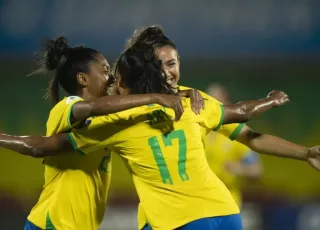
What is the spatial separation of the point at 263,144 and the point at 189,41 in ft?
→ 10.1

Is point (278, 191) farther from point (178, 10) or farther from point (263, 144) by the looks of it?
point (263, 144)

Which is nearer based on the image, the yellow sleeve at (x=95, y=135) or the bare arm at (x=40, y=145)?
the yellow sleeve at (x=95, y=135)

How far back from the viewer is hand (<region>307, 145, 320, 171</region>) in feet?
11.0

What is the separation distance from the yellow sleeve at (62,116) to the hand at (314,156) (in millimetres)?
973

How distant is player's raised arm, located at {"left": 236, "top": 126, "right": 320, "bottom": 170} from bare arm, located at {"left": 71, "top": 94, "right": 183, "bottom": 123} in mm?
648

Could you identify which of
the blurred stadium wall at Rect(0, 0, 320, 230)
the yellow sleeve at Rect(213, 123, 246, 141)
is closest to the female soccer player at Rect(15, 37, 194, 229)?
the yellow sleeve at Rect(213, 123, 246, 141)

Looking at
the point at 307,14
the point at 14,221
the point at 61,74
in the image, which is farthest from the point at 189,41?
the point at 61,74

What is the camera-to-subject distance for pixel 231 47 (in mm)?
6398

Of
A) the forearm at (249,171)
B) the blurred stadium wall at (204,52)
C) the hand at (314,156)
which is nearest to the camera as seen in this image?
the hand at (314,156)

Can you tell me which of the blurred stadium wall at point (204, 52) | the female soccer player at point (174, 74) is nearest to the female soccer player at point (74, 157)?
the female soccer player at point (174, 74)

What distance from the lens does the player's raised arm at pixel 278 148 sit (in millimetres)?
3381

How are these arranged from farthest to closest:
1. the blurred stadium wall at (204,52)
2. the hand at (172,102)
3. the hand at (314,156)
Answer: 1. the blurred stadium wall at (204,52)
2. the hand at (314,156)
3. the hand at (172,102)

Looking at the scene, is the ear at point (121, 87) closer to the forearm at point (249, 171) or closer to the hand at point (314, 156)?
the hand at point (314, 156)

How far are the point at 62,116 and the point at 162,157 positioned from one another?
45cm
